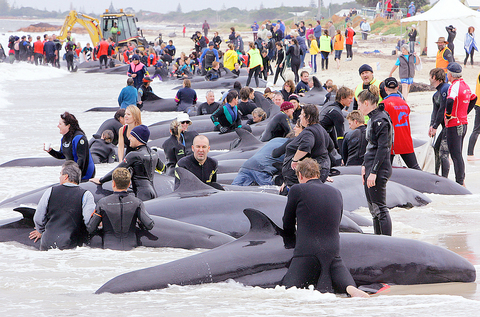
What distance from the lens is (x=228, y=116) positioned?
1285 centimetres

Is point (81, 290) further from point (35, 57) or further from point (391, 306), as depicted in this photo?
point (35, 57)

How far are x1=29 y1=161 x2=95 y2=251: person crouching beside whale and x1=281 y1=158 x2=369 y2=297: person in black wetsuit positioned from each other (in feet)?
8.80

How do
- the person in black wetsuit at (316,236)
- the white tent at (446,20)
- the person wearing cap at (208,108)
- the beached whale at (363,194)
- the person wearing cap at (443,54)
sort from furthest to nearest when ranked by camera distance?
the white tent at (446,20)
the person wearing cap at (443,54)
the person wearing cap at (208,108)
the beached whale at (363,194)
the person in black wetsuit at (316,236)

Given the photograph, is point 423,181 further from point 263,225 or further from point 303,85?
point 303,85

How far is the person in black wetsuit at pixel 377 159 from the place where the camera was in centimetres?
654

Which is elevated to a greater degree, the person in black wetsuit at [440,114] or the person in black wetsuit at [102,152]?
the person in black wetsuit at [440,114]

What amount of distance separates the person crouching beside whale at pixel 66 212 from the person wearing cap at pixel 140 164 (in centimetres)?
96

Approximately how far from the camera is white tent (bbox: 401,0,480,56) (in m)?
29.2

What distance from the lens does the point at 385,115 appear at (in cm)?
665

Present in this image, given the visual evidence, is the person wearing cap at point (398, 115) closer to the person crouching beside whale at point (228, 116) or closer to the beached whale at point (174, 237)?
the beached whale at point (174, 237)

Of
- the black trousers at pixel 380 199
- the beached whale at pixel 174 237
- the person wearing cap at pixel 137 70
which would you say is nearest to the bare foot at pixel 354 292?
the black trousers at pixel 380 199

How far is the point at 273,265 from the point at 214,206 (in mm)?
2119

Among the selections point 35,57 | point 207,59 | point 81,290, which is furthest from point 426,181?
point 35,57

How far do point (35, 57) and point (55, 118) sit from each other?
A: 24.7m
